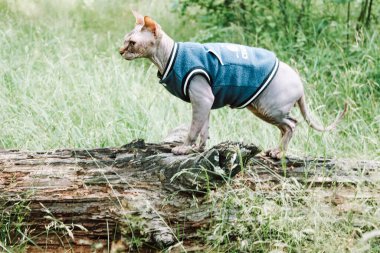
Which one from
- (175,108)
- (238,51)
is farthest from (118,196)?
(175,108)

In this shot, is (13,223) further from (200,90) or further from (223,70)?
(223,70)

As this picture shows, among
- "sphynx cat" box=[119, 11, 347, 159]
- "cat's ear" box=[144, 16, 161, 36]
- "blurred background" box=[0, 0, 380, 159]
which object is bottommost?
"blurred background" box=[0, 0, 380, 159]

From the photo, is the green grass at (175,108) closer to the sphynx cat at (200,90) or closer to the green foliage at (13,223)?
the sphynx cat at (200,90)

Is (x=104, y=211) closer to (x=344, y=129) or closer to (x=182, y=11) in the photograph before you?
(x=344, y=129)

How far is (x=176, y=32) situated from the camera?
23.1 feet

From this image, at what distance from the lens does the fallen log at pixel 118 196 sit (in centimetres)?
295

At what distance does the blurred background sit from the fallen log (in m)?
0.97

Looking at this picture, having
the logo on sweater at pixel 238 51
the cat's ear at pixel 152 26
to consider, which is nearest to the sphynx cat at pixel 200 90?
the cat's ear at pixel 152 26

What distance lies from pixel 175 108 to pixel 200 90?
67.1 inches

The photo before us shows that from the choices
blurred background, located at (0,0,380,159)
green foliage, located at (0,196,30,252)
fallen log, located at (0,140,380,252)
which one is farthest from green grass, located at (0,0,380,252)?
green foliage, located at (0,196,30,252)

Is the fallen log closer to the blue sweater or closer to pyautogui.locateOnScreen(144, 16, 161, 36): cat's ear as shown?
the blue sweater

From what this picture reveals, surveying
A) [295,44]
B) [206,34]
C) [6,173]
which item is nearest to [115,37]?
[206,34]

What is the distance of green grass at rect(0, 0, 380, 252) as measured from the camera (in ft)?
9.72

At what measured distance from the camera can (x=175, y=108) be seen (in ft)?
16.6
